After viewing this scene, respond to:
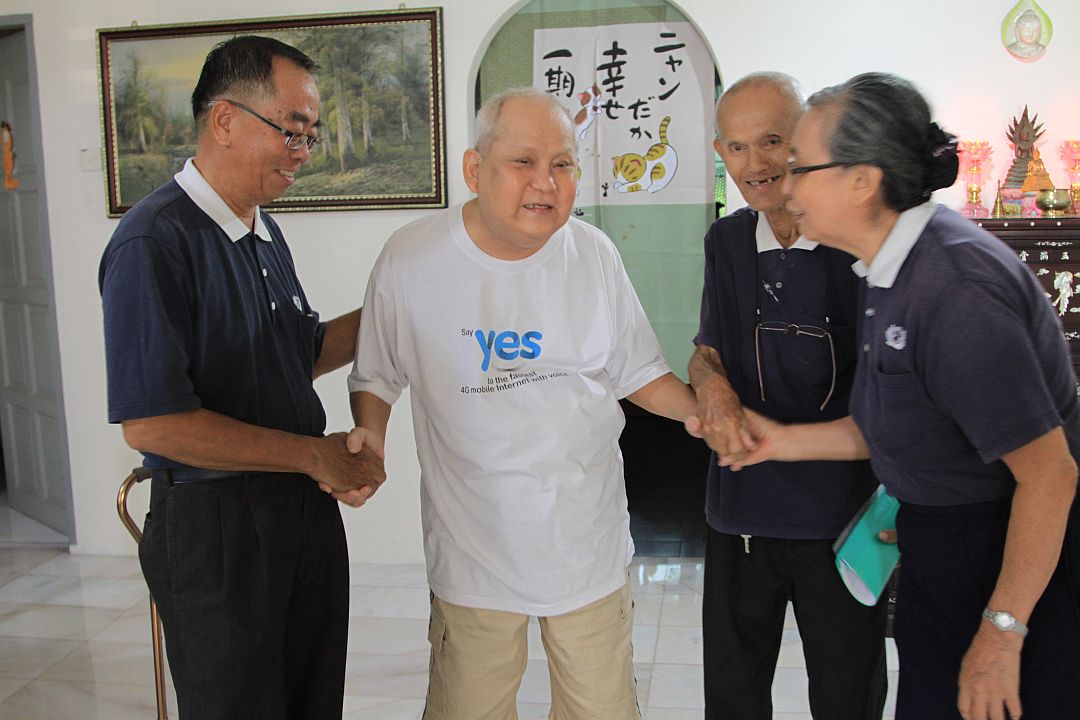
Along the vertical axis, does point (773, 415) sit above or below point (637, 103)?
below

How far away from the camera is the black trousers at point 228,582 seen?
1789 millimetres

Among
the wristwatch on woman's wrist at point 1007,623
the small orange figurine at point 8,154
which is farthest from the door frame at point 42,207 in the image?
the wristwatch on woman's wrist at point 1007,623

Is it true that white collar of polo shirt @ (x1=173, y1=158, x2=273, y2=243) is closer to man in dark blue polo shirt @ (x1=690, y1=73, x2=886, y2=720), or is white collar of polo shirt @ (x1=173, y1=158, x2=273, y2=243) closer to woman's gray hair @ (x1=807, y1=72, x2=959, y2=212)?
man in dark blue polo shirt @ (x1=690, y1=73, x2=886, y2=720)

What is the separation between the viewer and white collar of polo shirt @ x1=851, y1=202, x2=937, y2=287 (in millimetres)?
1544

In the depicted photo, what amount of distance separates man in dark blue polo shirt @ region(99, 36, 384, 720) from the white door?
2970mm

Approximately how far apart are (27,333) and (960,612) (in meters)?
4.60

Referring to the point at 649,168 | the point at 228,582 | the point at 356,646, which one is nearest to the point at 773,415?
the point at 228,582

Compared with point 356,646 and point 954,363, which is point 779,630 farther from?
point 356,646

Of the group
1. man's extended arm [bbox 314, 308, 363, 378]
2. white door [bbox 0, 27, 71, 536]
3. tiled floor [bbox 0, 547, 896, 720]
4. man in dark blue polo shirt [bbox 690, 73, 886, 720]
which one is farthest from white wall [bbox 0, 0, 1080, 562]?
man in dark blue polo shirt [bbox 690, 73, 886, 720]

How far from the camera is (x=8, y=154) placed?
479cm

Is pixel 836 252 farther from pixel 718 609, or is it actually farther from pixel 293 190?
pixel 293 190

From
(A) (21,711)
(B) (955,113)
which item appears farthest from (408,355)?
(B) (955,113)

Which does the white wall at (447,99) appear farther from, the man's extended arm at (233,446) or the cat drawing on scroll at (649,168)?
the man's extended arm at (233,446)

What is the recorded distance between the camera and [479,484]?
1.91 m
